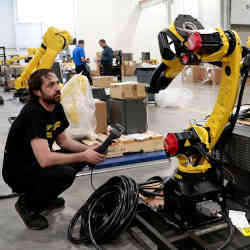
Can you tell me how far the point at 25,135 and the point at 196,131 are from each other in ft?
3.89

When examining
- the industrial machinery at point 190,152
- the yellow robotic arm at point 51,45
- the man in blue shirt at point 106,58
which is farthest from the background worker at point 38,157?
the man in blue shirt at point 106,58

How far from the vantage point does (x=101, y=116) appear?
14.1 ft

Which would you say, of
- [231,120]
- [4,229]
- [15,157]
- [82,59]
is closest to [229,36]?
[231,120]

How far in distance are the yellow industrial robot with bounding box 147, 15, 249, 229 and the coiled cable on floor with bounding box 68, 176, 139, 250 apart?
0.25 meters

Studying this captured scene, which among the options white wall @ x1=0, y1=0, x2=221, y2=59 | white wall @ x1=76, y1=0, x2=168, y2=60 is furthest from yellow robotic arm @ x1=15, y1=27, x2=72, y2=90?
white wall @ x1=76, y1=0, x2=168, y2=60

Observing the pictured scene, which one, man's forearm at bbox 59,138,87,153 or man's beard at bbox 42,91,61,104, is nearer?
man's beard at bbox 42,91,61,104

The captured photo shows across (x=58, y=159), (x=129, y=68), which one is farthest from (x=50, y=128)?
(x=129, y=68)

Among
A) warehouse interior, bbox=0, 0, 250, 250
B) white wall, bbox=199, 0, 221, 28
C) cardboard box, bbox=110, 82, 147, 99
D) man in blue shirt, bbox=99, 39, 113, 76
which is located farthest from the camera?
white wall, bbox=199, 0, 221, 28

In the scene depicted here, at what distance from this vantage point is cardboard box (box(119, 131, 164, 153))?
12.9 feet

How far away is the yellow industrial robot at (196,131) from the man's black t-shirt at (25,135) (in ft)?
2.82

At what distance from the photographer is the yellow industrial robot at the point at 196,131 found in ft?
6.46

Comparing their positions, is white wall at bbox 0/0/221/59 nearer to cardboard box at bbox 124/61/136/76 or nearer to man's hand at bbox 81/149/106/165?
cardboard box at bbox 124/61/136/76

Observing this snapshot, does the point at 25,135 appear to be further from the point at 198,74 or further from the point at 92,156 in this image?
the point at 198,74

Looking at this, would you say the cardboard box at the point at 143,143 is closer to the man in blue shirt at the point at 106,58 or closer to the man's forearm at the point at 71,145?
the man's forearm at the point at 71,145
